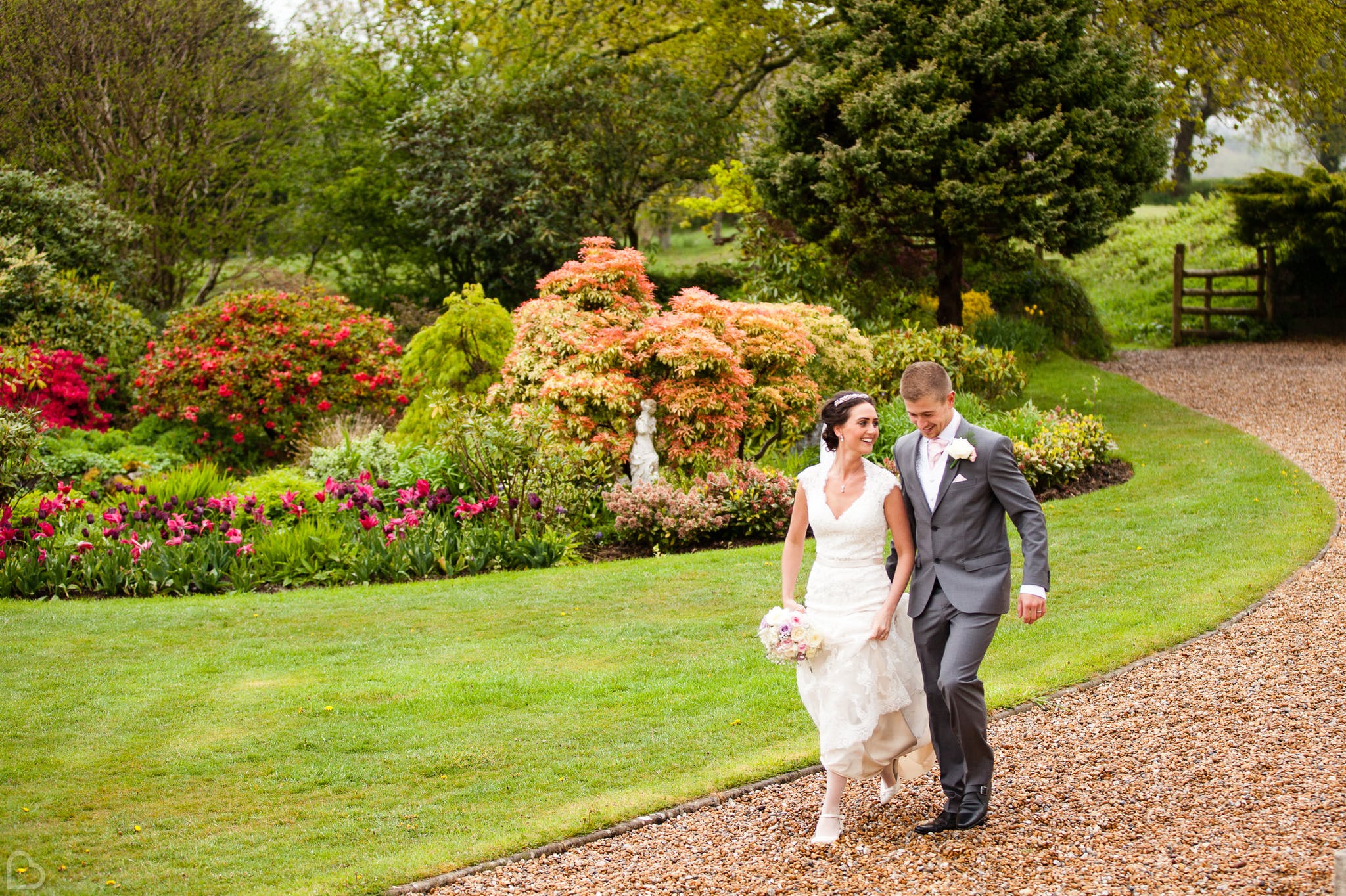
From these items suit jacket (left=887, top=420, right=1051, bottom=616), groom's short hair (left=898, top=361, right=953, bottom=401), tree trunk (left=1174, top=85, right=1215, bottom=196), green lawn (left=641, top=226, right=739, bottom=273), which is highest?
tree trunk (left=1174, top=85, right=1215, bottom=196)

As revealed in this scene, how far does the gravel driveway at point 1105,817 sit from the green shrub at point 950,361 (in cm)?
717

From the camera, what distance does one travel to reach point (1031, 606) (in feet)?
13.6

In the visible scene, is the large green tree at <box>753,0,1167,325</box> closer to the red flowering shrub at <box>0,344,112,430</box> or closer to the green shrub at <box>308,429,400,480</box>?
the green shrub at <box>308,429,400,480</box>

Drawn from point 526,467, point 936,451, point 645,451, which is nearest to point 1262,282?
point 645,451

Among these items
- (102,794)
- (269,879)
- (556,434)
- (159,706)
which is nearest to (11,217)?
(556,434)

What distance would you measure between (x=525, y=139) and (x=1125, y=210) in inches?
391

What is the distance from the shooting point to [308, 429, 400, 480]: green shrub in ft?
37.1

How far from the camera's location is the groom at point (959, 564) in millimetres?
4188

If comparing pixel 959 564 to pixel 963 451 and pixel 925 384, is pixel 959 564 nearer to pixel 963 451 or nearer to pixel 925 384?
pixel 963 451

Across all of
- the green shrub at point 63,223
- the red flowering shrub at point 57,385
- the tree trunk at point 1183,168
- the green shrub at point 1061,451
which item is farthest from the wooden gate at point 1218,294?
the red flowering shrub at point 57,385

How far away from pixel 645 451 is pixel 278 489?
134 inches

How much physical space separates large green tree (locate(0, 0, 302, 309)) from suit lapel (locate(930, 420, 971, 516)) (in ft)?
52.8

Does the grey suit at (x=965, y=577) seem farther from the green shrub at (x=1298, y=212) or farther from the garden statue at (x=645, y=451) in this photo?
the green shrub at (x=1298, y=212)

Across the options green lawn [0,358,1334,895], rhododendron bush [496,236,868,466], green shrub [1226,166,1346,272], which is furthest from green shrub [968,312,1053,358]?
green lawn [0,358,1334,895]
